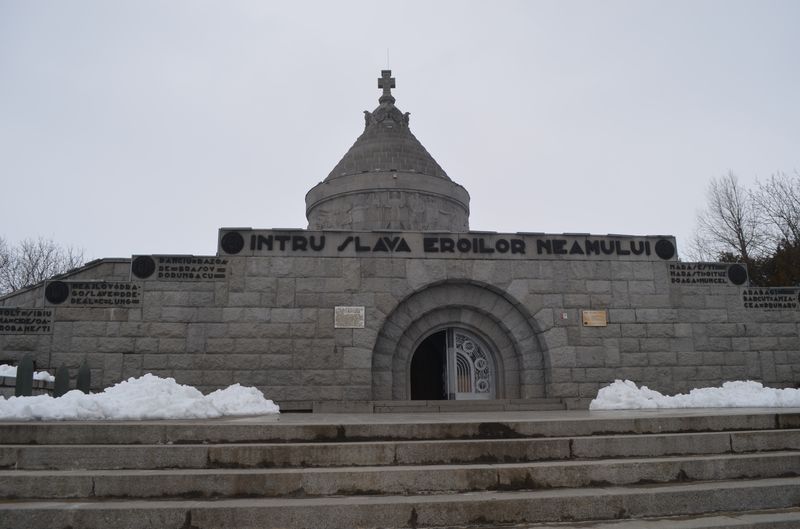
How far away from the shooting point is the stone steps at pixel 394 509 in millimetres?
5137

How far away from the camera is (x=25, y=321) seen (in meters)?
12.5

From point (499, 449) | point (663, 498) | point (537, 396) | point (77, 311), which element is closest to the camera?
point (663, 498)

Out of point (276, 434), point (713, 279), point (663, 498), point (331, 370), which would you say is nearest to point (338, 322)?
point (331, 370)

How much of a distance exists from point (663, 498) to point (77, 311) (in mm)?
12098

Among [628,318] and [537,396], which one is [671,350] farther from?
[537,396]

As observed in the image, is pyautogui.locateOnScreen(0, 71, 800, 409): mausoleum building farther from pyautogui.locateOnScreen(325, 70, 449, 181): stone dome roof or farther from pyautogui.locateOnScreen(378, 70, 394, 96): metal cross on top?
pyautogui.locateOnScreen(378, 70, 394, 96): metal cross on top

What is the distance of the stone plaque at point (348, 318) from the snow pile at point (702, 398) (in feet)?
18.2

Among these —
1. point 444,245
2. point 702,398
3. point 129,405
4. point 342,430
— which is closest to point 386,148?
point 444,245

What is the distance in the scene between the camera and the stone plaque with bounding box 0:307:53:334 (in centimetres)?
1244

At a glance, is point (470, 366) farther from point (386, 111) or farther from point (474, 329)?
point (386, 111)

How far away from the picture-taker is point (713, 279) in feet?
47.5

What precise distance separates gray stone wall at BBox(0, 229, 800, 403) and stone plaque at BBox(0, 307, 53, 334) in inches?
6.4

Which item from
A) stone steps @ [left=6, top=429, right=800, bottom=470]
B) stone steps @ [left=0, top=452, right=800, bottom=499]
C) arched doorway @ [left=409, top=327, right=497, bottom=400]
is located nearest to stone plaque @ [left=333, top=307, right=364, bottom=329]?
arched doorway @ [left=409, top=327, right=497, bottom=400]

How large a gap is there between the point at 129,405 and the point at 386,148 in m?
12.3
